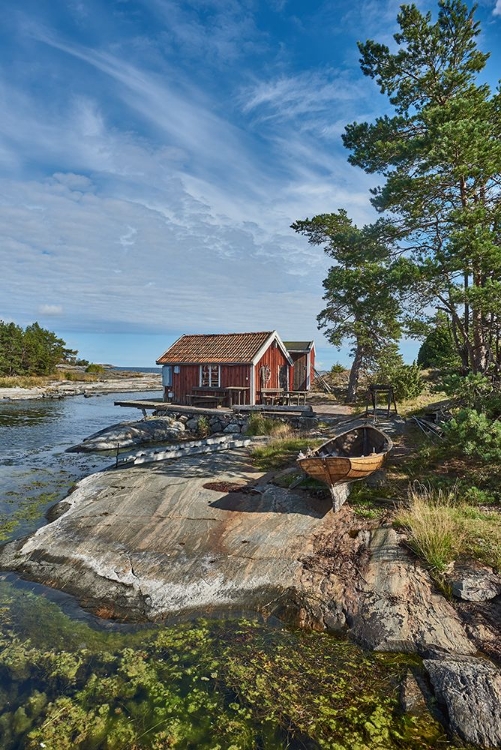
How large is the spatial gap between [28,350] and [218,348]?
152 feet

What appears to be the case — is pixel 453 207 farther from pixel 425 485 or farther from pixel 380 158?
pixel 425 485

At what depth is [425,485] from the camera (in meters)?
10.4

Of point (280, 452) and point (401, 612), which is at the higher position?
point (280, 452)

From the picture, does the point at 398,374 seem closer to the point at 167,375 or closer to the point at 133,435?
the point at 167,375

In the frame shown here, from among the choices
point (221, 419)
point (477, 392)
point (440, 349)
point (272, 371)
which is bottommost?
point (221, 419)

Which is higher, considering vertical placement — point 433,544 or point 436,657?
point 433,544

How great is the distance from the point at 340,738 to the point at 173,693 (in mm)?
1992

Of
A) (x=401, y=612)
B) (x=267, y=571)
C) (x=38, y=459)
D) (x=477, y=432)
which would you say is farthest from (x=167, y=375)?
(x=401, y=612)

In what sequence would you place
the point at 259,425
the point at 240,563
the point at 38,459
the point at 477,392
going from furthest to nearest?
the point at 259,425
the point at 38,459
the point at 477,392
the point at 240,563

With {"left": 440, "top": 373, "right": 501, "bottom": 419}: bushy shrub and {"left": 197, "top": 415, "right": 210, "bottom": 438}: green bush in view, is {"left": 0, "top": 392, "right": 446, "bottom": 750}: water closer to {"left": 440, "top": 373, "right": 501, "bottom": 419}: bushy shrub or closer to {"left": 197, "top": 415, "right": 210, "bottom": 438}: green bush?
{"left": 440, "top": 373, "right": 501, "bottom": 419}: bushy shrub

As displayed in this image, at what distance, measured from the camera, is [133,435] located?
22.2 m

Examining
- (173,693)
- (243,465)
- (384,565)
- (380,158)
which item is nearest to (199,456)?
(243,465)

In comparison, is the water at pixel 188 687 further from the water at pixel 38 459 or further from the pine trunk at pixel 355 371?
the pine trunk at pixel 355 371

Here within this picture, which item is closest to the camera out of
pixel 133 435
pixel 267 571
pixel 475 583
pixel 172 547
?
pixel 475 583
